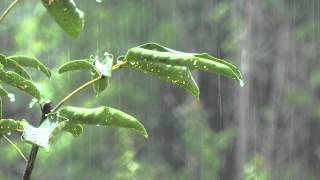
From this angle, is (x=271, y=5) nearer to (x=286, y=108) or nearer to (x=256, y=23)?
(x=256, y=23)

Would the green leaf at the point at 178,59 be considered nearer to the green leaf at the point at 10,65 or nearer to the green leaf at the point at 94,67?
the green leaf at the point at 94,67

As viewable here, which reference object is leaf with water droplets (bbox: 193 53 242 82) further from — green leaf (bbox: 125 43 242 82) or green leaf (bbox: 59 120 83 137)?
green leaf (bbox: 59 120 83 137)

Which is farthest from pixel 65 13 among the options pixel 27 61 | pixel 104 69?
pixel 27 61

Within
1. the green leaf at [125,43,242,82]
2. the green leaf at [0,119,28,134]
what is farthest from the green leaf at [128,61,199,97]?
the green leaf at [0,119,28,134]

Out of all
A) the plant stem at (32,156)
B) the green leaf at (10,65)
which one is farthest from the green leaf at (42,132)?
the green leaf at (10,65)

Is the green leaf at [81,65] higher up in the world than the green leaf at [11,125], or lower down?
higher up

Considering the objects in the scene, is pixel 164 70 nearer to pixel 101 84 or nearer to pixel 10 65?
pixel 101 84
